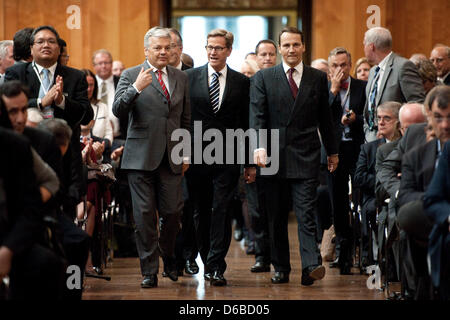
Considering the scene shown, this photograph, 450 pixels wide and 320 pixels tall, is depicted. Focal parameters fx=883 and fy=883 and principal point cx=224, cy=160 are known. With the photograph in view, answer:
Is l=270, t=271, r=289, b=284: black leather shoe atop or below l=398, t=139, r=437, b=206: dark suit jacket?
below

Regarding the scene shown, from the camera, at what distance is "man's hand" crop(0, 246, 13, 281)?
421 cm

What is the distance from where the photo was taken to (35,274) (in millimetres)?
4348

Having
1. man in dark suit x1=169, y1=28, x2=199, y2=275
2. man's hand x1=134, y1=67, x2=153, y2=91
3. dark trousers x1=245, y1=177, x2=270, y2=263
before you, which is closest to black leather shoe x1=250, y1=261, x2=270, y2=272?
dark trousers x1=245, y1=177, x2=270, y2=263

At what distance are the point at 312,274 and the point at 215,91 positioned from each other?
63.9 inches

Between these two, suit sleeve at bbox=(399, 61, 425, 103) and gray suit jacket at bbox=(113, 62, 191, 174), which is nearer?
gray suit jacket at bbox=(113, 62, 191, 174)

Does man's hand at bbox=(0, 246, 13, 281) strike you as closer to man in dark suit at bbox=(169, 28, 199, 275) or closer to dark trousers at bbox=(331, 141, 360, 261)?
man in dark suit at bbox=(169, 28, 199, 275)

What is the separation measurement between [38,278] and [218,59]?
3072 mm

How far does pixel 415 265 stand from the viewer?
5.07 meters

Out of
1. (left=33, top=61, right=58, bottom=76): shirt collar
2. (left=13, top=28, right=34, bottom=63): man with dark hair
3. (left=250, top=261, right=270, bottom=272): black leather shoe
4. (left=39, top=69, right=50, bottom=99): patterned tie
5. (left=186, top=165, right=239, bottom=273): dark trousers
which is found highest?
(left=13, top=28, right=34, bottom=63): man with dark hair

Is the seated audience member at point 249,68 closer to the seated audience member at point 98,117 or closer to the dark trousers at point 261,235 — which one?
the seated audience member at point 98,117

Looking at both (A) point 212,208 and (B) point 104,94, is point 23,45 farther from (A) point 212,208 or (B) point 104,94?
(B) point 104,94

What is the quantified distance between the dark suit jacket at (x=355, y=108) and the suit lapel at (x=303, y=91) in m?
1.25

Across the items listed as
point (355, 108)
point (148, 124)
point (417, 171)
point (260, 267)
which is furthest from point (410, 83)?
point (417, 171)

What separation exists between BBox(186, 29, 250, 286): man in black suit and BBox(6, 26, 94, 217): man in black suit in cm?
94
